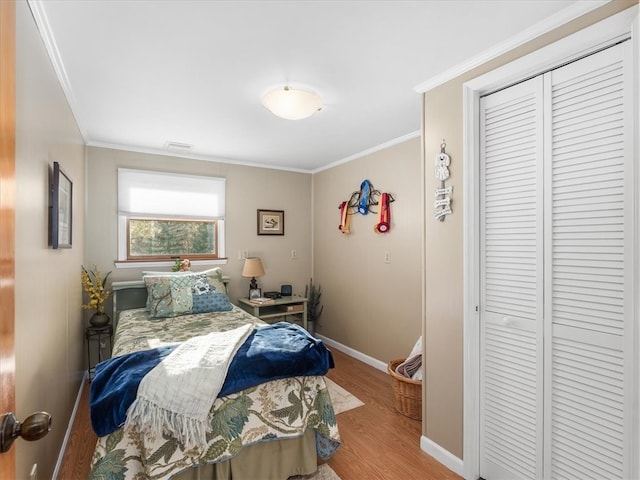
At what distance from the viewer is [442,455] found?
214 centimetres

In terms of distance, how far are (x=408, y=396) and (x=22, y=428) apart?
8.30 feet

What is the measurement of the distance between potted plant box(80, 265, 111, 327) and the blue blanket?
1.52 metres

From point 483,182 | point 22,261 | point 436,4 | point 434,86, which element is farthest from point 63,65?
point 483,182

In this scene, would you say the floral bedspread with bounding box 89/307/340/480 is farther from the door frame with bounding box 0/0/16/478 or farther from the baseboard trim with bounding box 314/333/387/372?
the baseboard trim with bounding box 314/333/387/372

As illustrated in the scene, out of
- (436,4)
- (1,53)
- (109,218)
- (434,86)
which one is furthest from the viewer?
(109,218)

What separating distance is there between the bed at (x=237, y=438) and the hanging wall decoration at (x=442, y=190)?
1.30m

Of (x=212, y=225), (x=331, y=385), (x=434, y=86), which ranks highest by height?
(x=434, y=86)

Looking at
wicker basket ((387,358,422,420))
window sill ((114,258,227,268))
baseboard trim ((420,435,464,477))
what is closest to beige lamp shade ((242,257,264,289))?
window sill ((114,258,227,268))

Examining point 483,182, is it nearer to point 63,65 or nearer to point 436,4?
point 436,4

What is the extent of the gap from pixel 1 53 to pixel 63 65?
5.60ft

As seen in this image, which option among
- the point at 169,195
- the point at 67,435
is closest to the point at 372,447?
the point at 67,435

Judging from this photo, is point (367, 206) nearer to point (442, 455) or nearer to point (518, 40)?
point (518, 40)

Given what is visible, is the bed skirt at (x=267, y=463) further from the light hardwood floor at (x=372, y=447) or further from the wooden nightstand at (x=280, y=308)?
the wooden nightstand at (x=280, y=308)

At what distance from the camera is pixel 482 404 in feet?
6.52
